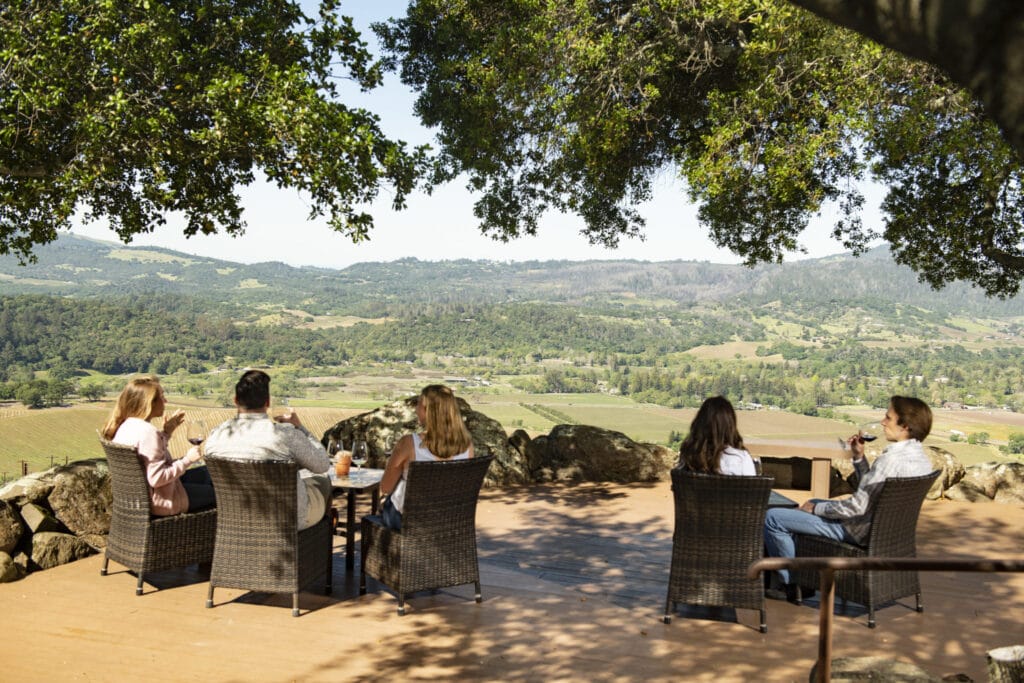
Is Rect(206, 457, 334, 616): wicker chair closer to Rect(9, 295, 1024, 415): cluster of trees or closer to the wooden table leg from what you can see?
the wooden table leg

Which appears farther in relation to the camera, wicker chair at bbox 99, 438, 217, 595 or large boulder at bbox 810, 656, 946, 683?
wicker chair at bbox 99, 438, 217, 595

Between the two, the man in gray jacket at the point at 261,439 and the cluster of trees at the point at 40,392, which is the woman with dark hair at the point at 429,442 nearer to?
the man in gray jacket at the point at 261,439

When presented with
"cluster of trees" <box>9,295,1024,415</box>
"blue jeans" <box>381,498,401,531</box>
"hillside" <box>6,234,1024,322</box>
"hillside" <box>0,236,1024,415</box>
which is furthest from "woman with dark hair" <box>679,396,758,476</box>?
"hillside" <box>6,234,1024,322</box>

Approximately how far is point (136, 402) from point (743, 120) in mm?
6293

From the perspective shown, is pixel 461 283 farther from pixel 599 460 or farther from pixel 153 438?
pixel 153 438

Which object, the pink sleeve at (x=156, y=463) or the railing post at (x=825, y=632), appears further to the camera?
the pink sleeve at (x=156, y=463)

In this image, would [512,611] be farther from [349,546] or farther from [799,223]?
[799,223]

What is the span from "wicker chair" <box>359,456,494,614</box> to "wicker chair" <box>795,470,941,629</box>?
1826 millimetres

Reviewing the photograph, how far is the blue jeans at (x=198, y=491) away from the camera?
506cm

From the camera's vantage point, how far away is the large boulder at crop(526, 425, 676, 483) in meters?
9.29

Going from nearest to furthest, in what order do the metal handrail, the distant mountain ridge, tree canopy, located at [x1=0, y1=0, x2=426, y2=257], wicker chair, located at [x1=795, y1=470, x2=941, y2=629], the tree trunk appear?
the tree trunk → the metal handrail → wicker chair, located at [x1=795, y1=470, x2=941, y2=629] → tree canopy, located at [x1=0, y1=0, x2=426, y2=257] → the distant mountain ridge

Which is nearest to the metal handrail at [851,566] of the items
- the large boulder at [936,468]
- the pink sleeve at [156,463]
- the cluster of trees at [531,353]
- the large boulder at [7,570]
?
the pink sleeve at [156,463]

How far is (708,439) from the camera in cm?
451

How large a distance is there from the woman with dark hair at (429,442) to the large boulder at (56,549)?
2167mm
